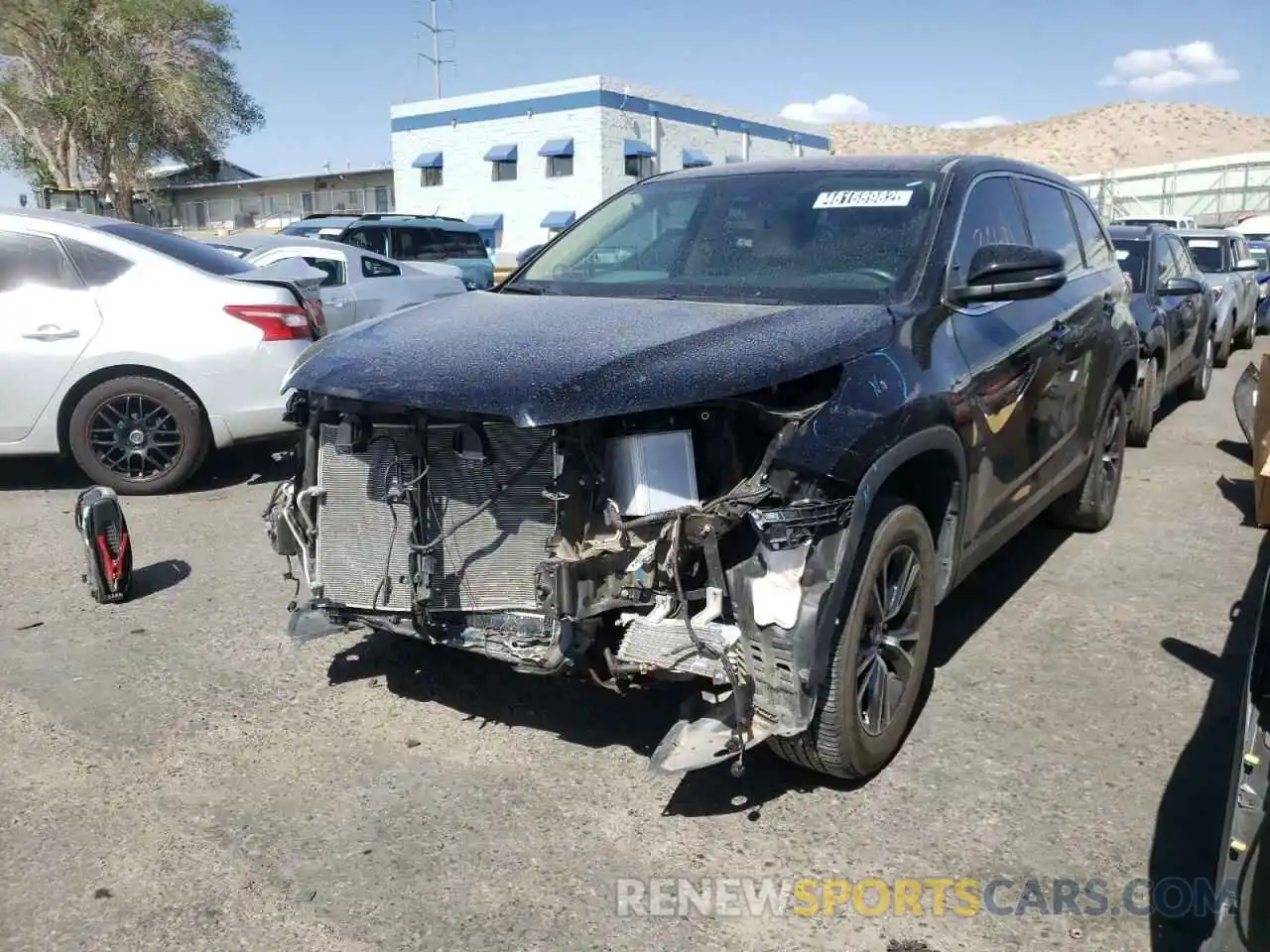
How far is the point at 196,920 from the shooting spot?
2.68 meters

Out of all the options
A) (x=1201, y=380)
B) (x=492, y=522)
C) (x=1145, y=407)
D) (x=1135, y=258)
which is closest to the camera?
(x=492, y=522)

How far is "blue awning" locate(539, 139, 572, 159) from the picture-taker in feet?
112

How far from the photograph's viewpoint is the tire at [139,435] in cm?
645

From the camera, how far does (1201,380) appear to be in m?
10.6

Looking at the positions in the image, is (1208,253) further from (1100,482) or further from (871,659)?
(871,659)

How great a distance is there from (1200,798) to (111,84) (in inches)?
1618

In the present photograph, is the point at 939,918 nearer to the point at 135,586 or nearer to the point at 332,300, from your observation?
the point at 135,586

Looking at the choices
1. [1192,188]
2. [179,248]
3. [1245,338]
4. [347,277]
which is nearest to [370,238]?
[347,277]

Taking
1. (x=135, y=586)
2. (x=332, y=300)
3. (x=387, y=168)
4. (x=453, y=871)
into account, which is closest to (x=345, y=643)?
(x=135, y=586)

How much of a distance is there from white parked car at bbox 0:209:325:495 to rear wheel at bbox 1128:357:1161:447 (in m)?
6.01

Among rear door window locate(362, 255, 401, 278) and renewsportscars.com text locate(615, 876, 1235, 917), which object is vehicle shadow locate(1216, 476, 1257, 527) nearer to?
renewsportscars.com text locate(615, 876, 1235, 917)

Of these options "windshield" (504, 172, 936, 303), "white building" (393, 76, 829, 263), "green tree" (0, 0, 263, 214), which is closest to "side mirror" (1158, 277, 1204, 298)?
"windshield" (504, 172, 936, 303)

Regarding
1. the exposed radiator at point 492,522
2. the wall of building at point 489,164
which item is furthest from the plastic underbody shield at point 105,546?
the wall of building at point 489,164

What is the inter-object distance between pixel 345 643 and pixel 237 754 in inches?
36.7
